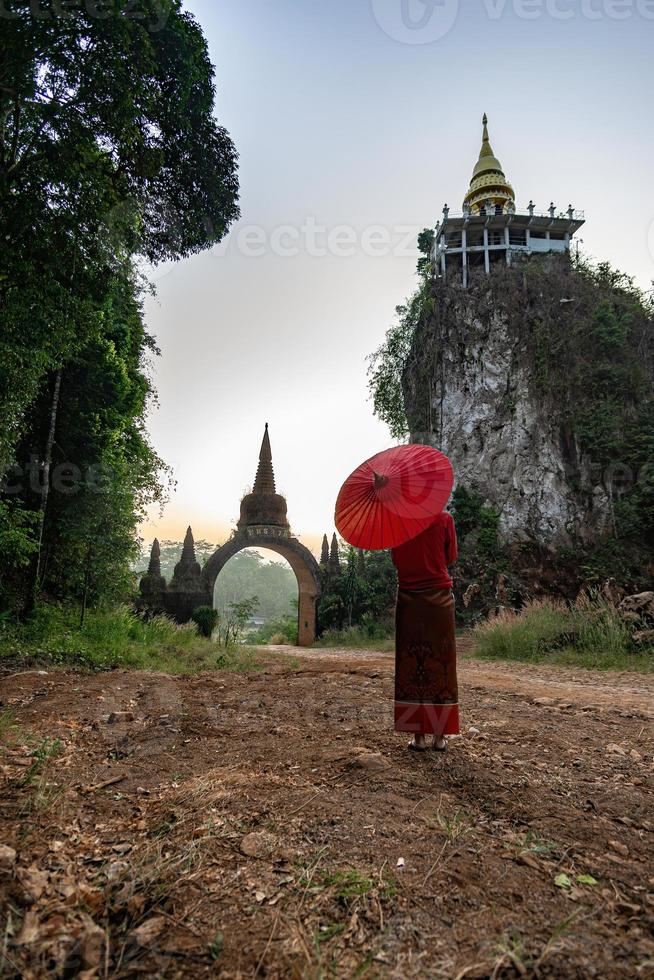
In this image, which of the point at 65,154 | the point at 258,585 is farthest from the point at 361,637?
the point at 258,585

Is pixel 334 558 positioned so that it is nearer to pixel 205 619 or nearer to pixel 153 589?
pixel 205 619

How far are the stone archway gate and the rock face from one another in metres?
7.37

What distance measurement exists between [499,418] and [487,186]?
53.6 ft

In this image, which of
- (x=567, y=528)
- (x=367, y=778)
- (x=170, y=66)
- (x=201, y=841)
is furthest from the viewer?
(x=567, y=528)

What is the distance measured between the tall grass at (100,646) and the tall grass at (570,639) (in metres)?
4.91

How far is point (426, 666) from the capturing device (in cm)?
333

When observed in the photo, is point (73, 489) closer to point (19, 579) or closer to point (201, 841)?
point (19, 579)

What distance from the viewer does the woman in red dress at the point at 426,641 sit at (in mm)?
3223

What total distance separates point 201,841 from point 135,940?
523 millimetres

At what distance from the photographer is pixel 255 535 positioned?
20719 millimetres

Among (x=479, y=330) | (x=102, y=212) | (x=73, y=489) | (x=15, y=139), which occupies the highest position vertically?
(x=479, y=330)

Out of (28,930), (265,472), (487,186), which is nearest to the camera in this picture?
(28,930)

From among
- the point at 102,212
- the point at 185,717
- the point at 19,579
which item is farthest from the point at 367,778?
the point at 19,579

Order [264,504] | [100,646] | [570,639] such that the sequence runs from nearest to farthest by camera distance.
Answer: [100,646]
[570,639]
[264,504]
